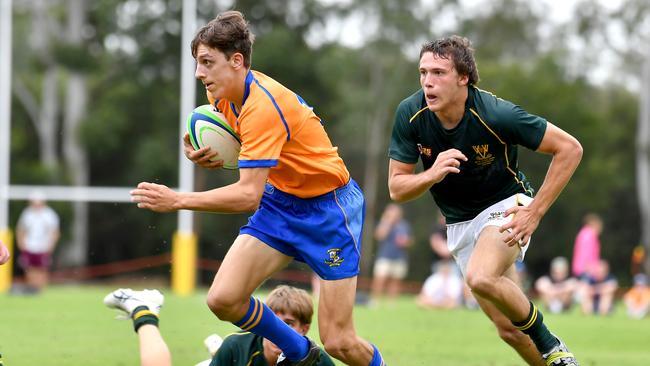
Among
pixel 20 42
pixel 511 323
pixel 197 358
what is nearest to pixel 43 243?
pixel 197 358

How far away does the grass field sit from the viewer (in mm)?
9227

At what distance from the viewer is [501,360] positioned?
9.45m

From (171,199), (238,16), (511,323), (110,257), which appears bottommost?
(110,257)

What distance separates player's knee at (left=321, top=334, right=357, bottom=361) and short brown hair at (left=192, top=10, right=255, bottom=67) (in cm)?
175

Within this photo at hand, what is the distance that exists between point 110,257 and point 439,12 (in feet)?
52.4

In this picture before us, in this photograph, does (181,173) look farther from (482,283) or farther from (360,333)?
(482,283)

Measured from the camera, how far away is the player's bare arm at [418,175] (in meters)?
6.23

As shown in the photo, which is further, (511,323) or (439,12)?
(439,12)

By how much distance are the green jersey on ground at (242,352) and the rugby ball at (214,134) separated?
42.5 inches

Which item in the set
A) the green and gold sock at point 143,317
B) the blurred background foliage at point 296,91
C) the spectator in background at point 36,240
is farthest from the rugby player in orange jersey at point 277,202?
the blurred background foliage at point 296,91

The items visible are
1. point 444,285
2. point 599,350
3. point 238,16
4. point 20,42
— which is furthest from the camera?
point 20,42

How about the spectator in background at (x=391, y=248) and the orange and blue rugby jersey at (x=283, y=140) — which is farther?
the spectator in background at (x=391, y=248)

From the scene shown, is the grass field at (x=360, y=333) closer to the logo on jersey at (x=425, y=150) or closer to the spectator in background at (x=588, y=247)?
the logo on jersey at (x=425, y=150)

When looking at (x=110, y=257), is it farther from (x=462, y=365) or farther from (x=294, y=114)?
(x=294, y=114)
